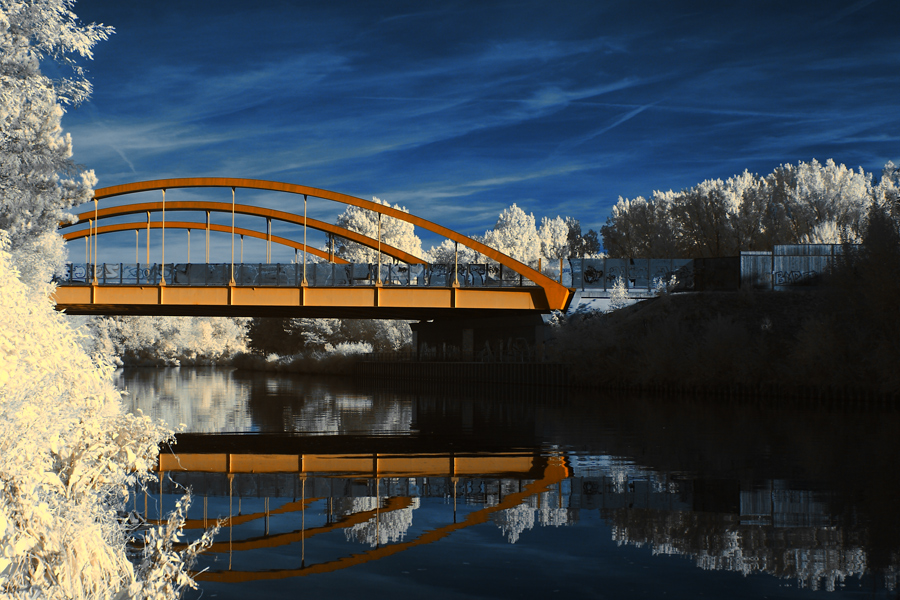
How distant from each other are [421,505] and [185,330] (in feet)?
329

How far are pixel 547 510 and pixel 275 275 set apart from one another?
33.7 meters

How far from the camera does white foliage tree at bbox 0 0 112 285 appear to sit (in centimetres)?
1884

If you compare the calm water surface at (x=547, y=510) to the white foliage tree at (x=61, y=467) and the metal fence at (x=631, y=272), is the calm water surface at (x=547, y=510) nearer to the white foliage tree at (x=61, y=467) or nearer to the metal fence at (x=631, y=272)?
the white foliage tree at (x=61, y=467)

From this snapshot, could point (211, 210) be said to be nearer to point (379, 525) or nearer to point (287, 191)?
point (287, 191)

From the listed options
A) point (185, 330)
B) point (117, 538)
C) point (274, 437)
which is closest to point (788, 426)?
point (274, 437)

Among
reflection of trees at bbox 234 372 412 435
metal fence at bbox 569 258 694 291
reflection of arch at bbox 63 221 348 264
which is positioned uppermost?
reflection of arch at bbox 63 221 348 264

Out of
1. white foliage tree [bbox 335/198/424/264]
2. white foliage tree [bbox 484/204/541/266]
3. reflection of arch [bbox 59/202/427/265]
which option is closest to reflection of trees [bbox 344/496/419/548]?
reflection of arch [bbox 59/202/427/265]

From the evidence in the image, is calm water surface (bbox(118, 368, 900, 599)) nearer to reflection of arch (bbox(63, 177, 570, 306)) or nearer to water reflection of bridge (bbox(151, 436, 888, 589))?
water reflection of bridge (bbox(151, 436, 888, 589))

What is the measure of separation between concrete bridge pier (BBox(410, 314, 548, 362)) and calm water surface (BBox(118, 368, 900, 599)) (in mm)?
26448

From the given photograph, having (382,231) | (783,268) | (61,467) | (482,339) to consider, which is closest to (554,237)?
(382,231)

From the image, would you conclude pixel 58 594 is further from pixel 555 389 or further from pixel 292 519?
pixel 555 389

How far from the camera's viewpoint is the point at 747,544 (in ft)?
25.8

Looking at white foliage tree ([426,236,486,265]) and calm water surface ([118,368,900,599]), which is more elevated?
white foliage tree ([426,236,486,265])

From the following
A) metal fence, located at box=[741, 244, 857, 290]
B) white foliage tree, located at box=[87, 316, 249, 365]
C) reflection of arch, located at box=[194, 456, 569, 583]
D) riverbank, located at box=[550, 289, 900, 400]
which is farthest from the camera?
white foliage tree, located at box=[87, 316, 249, 365]
